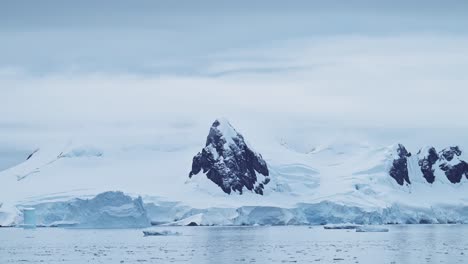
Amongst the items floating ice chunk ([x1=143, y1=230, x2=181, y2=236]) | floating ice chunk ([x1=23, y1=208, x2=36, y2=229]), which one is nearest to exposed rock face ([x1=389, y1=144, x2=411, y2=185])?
floating ice chunk ([x1=23, y1=208, x2=36, y2=229])

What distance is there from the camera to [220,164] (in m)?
136

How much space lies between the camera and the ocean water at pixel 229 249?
189 feet

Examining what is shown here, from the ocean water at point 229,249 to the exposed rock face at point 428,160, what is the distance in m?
66.2

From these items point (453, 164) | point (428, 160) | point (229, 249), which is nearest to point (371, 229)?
point (229, 249)

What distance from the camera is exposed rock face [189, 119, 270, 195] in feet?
439

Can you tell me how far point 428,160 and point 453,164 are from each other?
3.94 meters

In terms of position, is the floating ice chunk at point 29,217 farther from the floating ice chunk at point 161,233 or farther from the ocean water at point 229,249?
the floating ice chunk at point 161,233

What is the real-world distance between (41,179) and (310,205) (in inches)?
1378

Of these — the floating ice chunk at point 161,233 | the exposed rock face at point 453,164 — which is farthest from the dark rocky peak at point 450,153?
the floating ice chunk at point 161,233

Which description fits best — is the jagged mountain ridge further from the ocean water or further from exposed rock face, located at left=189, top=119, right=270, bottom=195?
the ocean water

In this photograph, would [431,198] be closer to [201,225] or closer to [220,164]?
[220,164]

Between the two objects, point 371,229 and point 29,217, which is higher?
point 29,217

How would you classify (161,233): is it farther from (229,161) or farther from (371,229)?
(229,161)

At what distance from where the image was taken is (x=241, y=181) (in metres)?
134
